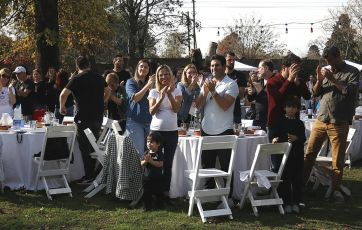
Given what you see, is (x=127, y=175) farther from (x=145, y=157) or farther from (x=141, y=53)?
(x=141, y=53)

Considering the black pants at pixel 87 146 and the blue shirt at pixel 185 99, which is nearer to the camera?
the blue shirt at pixel 185 99

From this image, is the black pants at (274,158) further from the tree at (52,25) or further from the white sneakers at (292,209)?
the tree at (52,25)

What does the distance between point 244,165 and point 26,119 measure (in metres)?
3.88

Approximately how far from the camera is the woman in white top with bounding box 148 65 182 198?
6.42 meters

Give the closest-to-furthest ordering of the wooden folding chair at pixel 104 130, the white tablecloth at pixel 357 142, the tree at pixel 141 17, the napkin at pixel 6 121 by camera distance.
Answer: the napkin at pixel 6 121 < the wooden folding chair at pixel 104 130 < the white tablecloth at pixel 357 142 < the tree at pixel 141 17

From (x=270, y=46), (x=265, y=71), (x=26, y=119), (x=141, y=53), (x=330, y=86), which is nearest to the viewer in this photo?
(x=330, y=86)

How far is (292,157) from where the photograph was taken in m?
6.29

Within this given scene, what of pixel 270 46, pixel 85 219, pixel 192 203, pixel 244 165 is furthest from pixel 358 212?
pixel 270 46

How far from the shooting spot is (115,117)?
8.90 m

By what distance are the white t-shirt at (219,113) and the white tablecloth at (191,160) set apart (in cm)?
44

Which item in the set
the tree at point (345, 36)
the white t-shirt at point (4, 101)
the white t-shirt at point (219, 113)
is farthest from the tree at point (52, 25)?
the tree at point (345, 36)

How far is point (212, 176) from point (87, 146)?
8.51 feet

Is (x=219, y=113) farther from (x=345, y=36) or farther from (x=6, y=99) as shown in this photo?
(x=345, y=36)

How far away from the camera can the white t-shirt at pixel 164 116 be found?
643 cm
